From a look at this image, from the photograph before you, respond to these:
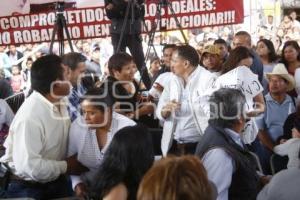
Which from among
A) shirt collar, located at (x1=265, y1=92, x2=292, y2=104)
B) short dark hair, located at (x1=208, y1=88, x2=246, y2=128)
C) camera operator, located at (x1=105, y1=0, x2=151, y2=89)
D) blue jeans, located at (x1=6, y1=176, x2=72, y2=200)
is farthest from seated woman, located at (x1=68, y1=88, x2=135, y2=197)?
camera operator, located at (x1=105, y1=0, x2=151, y2=89)

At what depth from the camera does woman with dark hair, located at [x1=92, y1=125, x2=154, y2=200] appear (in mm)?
2295

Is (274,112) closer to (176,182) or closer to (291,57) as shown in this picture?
(291,57)

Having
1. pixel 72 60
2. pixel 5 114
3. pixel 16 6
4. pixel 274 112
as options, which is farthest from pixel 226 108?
pixel 16 6

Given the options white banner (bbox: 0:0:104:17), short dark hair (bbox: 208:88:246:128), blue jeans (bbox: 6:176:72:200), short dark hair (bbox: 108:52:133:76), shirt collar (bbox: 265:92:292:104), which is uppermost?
white banner (bbox: 0:0:104:17)

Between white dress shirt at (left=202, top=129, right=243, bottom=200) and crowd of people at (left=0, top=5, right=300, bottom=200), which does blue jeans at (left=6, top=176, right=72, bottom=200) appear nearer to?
crowd of people at (left=0, top=5, right=300, bottom=200)

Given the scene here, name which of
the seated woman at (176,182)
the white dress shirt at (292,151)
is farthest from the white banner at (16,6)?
the seated woman at (176,182)

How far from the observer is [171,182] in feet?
5.82

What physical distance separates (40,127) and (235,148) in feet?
3.52

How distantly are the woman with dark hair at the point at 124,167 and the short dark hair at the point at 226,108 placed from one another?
576 mm

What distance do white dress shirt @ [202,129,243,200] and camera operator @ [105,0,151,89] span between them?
3358mm

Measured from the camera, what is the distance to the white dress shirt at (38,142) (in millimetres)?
2873

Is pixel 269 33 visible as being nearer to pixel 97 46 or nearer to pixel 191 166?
pixel 97 46

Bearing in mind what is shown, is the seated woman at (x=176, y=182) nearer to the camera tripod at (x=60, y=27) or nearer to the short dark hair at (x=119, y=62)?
the short dark hair at (x=119, y=62)

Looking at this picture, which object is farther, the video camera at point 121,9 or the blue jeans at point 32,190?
the video camera at point 121,9
